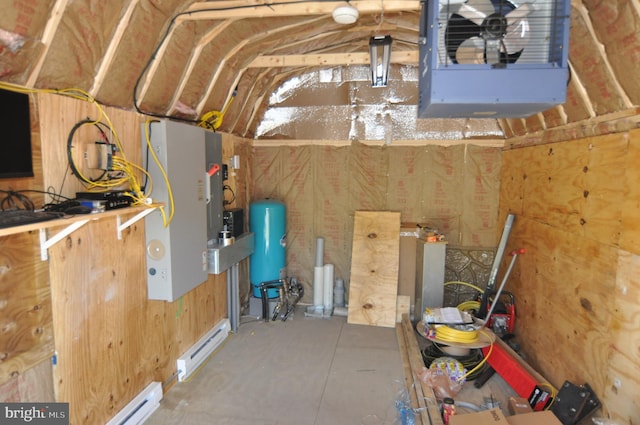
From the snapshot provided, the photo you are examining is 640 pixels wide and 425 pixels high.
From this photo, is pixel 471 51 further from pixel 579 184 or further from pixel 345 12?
pixel 579 184

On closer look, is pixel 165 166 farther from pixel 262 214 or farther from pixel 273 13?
pixel 262 214

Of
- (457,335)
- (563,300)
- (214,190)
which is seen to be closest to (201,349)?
(214,190)

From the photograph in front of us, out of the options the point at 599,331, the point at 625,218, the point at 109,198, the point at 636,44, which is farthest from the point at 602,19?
the point at 109,198

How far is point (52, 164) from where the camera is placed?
1918 mm

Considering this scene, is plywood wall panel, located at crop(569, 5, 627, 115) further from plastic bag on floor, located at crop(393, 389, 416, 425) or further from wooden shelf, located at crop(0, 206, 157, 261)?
wooden shelf, located at crop(0, 206, 157, 261)

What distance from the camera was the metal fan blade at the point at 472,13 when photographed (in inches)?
70.1

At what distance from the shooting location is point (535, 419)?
2275mm

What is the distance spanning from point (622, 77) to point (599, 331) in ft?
5.04

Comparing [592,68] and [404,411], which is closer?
[592,68]

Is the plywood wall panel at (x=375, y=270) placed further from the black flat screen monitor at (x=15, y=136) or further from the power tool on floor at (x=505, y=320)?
the black flat screen monitor at (x=15, y=136)

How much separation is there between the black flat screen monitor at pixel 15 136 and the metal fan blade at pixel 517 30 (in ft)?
7.19

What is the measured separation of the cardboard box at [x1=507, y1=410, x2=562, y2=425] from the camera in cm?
223

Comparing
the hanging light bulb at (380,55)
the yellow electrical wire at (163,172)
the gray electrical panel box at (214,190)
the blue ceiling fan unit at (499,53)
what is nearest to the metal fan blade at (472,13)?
the blue ceiling fan unit at (499,53)

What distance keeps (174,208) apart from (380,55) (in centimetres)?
186
